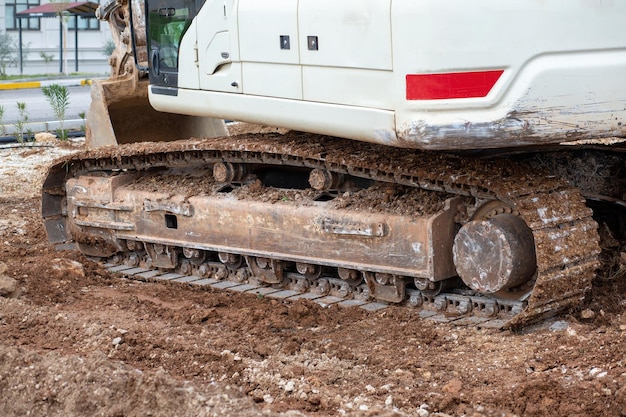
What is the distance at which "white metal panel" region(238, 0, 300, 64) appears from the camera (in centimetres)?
655

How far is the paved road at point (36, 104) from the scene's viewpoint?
19062mm

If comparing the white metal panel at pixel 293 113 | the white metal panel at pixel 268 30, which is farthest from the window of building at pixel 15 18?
the white metal panel at pixel 268 30

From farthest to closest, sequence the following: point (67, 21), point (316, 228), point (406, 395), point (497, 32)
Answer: point (67, 21), point (316, 228), point (497, 32), point (406, 395)

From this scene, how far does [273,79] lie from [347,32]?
2.53 feet

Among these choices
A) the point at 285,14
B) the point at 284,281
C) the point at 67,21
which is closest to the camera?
the point at 285,14

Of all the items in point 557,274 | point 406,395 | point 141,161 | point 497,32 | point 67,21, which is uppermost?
point 67,21

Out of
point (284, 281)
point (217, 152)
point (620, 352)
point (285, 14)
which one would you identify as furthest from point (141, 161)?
point (620, 352)

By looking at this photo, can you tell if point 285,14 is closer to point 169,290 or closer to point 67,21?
point 169,290

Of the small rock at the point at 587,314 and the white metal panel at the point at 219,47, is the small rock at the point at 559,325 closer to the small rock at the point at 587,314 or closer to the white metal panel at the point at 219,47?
the small rock at the point at 587,314

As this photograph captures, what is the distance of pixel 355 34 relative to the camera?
612 centimetres

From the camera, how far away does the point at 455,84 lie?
224 inches

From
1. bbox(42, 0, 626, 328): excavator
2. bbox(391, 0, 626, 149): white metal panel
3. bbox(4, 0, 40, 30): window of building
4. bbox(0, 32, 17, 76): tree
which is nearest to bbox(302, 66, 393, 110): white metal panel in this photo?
bbox(42, 0, 626, 328): excavator

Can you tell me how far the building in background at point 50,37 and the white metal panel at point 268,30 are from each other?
102 ft

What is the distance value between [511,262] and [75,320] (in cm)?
262
